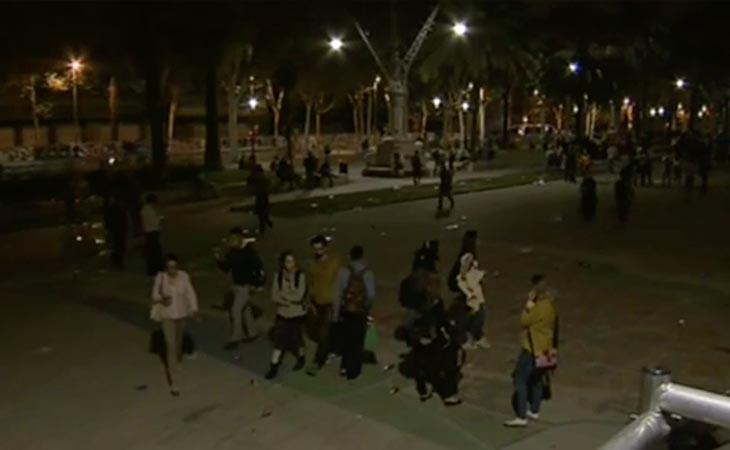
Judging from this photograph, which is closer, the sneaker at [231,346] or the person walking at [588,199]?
the sneaker at [231,346]

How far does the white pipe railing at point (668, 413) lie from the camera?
8.54 feet

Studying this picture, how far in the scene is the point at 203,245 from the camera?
67.4 feet

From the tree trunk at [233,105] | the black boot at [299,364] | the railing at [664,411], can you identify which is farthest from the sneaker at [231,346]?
the tree trunk at [233,105]

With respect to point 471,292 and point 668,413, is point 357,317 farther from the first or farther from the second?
point 668,413

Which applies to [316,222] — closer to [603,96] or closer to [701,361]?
[701,361]

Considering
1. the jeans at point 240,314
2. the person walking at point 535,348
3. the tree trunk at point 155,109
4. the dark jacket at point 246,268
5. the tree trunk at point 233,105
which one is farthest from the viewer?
the tree trunk at point 233,105

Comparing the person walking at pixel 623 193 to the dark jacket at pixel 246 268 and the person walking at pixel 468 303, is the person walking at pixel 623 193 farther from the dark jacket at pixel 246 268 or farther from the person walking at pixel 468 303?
the dark jacket at pixel 246 268

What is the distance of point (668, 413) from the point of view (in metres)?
2.73

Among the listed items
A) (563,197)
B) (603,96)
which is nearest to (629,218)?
(563,197)

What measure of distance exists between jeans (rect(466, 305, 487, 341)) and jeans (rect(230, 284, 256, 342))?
2770 millimetres

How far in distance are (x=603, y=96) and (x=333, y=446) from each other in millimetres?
59865

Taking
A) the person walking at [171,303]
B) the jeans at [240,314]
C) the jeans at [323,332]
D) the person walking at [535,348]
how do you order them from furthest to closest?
the jeans at [240,314], the jeans at [323,332], the person walking at [171,303], the person walking at [535,348]

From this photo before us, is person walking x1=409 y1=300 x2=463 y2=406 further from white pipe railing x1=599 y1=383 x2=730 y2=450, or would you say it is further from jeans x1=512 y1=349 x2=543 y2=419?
white pipe railing x1=599 y1=383 x2=730 y2=450

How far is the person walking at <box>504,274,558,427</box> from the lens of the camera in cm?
867
